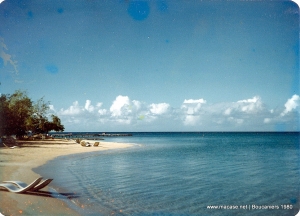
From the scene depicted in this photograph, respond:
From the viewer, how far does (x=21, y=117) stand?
25.0ft

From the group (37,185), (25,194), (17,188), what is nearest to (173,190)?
(37,185)

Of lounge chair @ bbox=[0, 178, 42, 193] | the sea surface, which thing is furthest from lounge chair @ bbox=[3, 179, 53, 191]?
the sea surface

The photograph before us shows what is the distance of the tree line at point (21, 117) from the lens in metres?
6.15

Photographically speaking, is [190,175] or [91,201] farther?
[190,175]

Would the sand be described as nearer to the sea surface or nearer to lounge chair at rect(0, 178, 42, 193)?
lounge chair at rect(0, 178, 42, 193)

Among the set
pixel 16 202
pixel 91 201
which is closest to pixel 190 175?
pixel 91 201

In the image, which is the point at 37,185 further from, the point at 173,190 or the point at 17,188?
the point at 173,190

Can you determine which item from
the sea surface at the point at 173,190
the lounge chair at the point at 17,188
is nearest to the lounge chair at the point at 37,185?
the lounge chair at the point at 17,188

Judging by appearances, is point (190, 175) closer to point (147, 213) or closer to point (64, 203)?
point (147, 213)

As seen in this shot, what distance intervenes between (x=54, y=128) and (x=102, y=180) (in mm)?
1924

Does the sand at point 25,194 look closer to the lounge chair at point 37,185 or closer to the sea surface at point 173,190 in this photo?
the lounge chair at point 37,185

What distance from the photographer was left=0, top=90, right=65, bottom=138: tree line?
6148 millimetres

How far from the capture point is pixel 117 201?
5102 mm

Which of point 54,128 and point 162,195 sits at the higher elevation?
point 54,128
